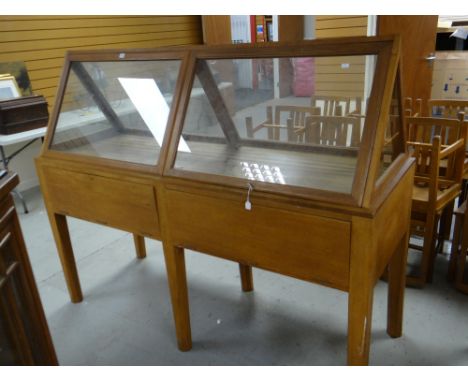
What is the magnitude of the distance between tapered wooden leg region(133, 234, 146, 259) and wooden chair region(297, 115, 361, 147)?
151 centimetres

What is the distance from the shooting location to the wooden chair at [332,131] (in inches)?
57.4

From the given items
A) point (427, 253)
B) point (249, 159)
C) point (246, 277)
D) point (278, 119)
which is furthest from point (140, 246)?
point (427, 253)

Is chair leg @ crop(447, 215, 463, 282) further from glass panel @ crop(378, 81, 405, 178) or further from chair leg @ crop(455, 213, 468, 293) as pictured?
glass panel @ crop(378, 81, 405, 178)

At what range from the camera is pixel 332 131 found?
1.56 m

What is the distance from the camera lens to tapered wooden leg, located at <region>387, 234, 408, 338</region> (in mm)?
1750

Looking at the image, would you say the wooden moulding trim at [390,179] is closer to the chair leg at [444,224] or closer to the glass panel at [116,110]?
the glass panel at [116,110]

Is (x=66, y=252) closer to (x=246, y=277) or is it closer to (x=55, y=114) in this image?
(x=55, y=114)

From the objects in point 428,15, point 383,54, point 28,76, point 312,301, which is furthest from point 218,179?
point 428,15

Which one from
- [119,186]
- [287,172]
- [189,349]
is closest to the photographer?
[287,172]

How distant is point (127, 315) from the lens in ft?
7.20

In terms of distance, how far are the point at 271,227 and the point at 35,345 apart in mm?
780

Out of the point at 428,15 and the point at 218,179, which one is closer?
the point at 218,179

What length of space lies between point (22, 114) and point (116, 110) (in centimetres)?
174

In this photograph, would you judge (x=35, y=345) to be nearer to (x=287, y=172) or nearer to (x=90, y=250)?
(x=287, y=172)
